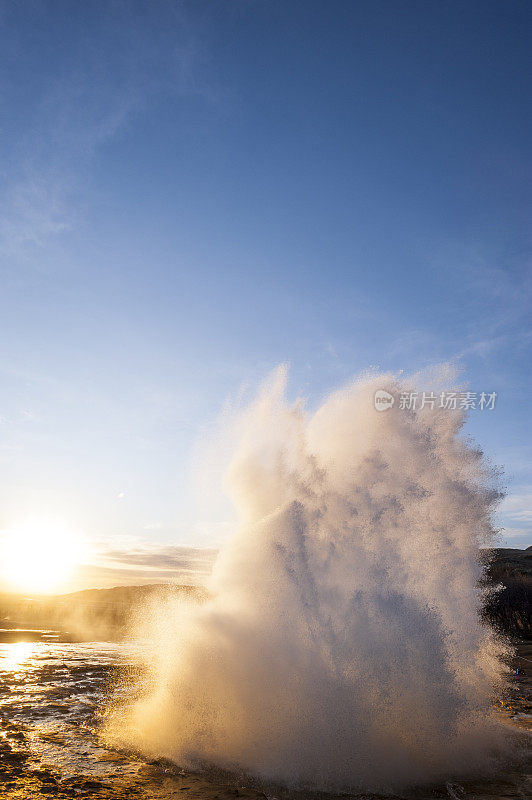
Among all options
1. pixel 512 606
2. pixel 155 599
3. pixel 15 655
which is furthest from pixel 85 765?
pixel 512 606

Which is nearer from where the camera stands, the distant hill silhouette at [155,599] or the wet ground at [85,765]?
the wet ground at [85,765]

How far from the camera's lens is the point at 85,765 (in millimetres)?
10750

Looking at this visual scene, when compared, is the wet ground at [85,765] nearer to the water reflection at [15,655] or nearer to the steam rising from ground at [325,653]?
the steam rising from ground at [325,653]

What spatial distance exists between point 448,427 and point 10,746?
18.3 meters

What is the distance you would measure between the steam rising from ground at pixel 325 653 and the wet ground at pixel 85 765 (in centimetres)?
77

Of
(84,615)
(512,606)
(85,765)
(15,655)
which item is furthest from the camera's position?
(84,615)

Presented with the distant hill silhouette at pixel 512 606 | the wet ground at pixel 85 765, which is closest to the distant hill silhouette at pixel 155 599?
the distant hill silhouette at pixel 512 606

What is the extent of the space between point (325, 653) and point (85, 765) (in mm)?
5946

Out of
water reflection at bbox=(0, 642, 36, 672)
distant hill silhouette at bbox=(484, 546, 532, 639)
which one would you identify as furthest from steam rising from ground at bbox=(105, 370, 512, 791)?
distant hill silhouette at bbox=(484, 546, 532, 639)

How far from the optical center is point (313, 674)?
11656 millimetres

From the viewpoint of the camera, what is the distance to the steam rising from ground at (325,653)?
11.0 metres

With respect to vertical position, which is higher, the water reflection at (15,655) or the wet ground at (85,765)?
the wet ground at (85,765)

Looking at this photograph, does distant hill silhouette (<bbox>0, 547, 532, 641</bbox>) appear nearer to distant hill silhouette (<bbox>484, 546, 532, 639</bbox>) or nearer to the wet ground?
distant hill silhouette (<bbox>484, 546, 532, 639</bbox>)

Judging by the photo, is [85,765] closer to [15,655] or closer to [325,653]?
[325,653]
